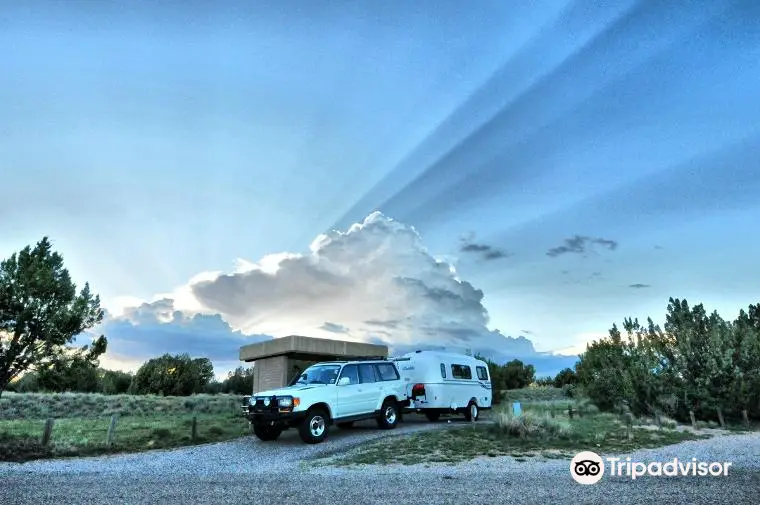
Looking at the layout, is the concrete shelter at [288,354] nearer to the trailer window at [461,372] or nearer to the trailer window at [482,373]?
the trailer window at [461,372]

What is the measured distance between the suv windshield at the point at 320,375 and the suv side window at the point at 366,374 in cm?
80

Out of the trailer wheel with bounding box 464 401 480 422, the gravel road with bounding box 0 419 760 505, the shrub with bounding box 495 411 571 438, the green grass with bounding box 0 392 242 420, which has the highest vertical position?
the green grass with bounding box 0 392 242 420

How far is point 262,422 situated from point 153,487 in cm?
549

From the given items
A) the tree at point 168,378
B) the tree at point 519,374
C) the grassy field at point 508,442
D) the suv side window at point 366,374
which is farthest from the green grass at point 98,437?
the tree at point 519,374

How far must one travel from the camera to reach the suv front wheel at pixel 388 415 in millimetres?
16484

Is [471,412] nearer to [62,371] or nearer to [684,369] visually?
[684,369]

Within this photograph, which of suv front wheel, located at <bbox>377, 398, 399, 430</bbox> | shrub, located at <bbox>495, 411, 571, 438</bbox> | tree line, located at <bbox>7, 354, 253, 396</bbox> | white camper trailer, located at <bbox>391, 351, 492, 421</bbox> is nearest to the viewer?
shrub, located at <bbox>495, 411, 571, 438</bbox>

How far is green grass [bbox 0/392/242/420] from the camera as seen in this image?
27.3 meters

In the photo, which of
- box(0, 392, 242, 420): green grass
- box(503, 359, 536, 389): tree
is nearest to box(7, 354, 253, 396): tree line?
box(0, 392, 242, 420): green grass

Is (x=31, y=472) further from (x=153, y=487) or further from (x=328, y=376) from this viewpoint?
(x=328, y=376)

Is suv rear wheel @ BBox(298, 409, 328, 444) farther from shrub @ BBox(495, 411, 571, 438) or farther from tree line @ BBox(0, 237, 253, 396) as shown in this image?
tree line @ BBox(0, 237, 253, 396)

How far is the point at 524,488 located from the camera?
8.47 m

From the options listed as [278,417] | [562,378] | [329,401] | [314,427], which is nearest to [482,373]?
[329,401]

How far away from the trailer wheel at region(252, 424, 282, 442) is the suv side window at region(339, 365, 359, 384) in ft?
7.80
